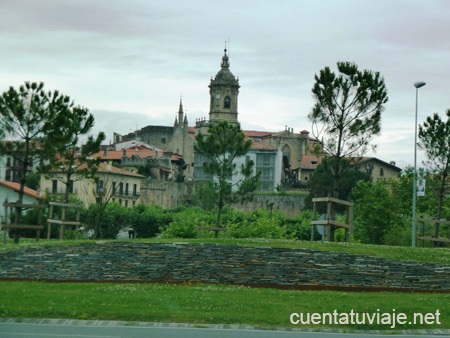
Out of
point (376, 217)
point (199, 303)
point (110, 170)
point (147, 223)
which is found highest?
point (110, 170)

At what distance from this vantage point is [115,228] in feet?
272

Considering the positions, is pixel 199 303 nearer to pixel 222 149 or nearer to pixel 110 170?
pixel 222 149

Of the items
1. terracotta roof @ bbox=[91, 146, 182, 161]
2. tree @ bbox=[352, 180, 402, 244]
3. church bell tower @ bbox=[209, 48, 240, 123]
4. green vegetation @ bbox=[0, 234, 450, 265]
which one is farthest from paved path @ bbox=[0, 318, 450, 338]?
church bell tower @ bbox=[209, 48, 240, 123]

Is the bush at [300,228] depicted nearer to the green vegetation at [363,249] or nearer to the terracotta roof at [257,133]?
the green vegetation at [363,249]

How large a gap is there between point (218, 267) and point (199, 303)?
727cm

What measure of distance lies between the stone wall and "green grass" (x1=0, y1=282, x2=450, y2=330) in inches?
77.6

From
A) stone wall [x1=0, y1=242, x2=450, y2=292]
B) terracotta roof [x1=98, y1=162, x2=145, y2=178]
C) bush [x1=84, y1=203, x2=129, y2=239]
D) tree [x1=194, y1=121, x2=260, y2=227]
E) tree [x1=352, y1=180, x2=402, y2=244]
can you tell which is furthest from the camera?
terracotta roof [x1=98, y1=162, x2=145, y2=178]

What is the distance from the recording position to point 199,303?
24.2 meters

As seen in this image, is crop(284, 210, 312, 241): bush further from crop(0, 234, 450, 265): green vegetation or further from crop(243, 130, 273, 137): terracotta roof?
crop(243, 130, 273, 137): terracotta roof

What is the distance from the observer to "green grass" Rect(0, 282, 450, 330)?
22469 mm

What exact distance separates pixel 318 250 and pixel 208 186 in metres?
26.9

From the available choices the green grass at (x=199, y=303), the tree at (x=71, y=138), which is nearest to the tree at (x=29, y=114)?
the tree at (x=71, y=138)

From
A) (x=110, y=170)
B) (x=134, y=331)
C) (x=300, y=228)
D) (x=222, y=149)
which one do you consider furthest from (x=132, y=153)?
(x=134, y=331)

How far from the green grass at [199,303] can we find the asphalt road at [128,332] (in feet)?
2.98
